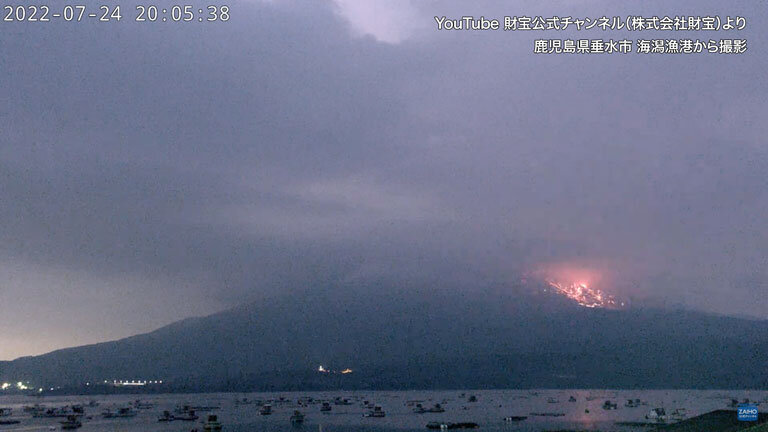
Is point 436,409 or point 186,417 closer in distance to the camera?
point 186,417

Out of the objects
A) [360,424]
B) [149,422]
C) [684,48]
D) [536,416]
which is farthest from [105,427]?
[684,48]

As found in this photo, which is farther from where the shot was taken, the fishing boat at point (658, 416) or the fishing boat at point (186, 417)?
the fishing boat at point (186, 417)

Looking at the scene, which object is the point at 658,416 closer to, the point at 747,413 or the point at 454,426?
the point at 454,426

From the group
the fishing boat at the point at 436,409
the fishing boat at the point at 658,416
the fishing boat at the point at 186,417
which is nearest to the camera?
the fishing boat at the point at 658,416

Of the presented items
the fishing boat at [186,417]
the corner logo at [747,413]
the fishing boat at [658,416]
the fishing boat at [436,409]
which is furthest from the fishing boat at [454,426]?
the fishing boat at [186,417]

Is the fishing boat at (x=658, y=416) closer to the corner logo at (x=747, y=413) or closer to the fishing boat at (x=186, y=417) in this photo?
the corner logo at (x=747, y=413)

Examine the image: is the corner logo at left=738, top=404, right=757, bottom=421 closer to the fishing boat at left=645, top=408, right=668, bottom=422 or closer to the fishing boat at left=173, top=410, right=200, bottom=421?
the fishing boat at left=645, top=408, right=668, bottom=422

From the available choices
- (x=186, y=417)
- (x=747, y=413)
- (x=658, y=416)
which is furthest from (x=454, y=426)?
(x=186, y=417)

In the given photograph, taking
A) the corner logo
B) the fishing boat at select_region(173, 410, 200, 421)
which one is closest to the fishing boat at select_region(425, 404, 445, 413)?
the fishing boat at select_region(173, 410, 200, 421)

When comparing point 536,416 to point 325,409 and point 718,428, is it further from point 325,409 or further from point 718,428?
point 718,428

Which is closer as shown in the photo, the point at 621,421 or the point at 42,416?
the point at 621,421

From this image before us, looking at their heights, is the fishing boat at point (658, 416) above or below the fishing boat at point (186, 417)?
above
